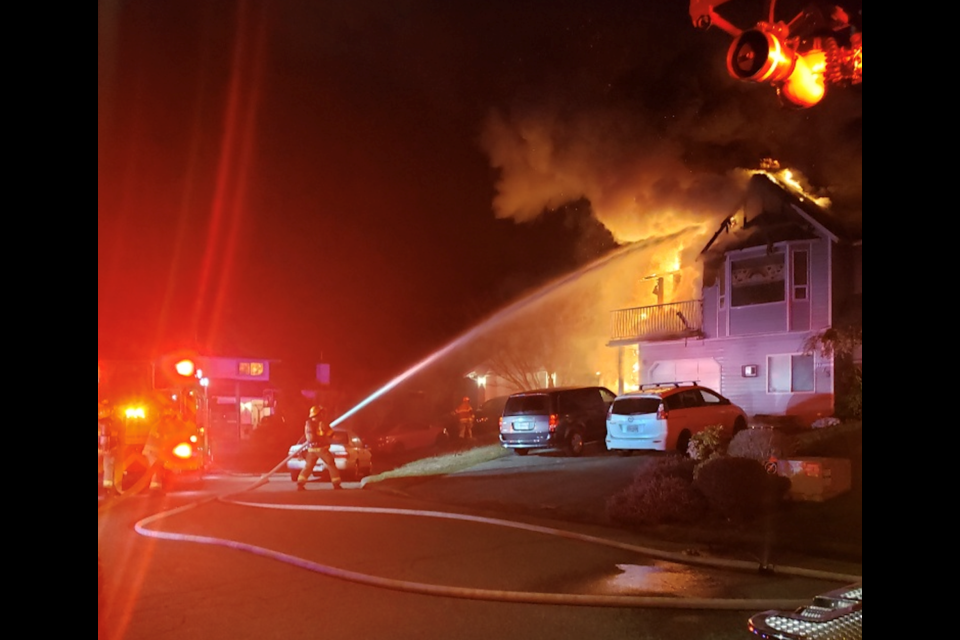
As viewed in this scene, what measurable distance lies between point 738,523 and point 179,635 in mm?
5967

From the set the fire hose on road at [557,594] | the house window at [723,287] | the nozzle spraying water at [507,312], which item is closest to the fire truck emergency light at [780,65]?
the fire hose on road at [557,594]

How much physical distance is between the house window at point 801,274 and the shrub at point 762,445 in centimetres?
847

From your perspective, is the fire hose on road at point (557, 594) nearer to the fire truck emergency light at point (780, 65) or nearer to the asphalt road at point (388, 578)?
the asphalt road at point (388, 578)

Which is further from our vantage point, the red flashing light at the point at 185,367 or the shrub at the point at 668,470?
the red flashing light at the point at 185,367

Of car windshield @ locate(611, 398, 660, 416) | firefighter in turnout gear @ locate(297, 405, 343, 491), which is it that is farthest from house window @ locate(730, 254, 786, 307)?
firefighter in turnout gear @ locate(297, 405, 343, 491)

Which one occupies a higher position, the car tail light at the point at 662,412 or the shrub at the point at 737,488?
the car tail light at the point at 662,412

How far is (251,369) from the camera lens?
57.8 feet

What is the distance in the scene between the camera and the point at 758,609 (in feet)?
16.1

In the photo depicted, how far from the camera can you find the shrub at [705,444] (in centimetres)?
1220

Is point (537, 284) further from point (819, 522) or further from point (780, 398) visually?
point (819, 522)

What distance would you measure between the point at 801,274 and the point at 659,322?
4437mm

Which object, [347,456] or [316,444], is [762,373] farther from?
[316,444]

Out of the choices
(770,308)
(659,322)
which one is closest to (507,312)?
(659,322)

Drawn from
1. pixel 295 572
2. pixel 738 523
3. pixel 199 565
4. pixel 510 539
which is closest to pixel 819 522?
pixel 738 523
